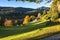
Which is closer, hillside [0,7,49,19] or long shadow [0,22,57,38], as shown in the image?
long shadow [0,22,57,38]

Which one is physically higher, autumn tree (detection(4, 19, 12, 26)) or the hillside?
the hillside

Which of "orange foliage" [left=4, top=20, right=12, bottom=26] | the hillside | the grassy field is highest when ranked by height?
the hillside

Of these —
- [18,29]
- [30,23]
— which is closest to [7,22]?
[18,29]

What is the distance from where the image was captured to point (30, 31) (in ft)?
10.3

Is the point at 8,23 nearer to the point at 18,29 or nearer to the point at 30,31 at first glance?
the point at 18,29

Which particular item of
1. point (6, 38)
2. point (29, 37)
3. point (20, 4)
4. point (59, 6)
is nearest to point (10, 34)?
point (6, 38)

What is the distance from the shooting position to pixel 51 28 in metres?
3.19

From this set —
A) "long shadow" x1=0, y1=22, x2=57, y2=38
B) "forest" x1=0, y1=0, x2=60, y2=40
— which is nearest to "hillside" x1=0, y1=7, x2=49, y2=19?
"forest" x1=0, y1=0, x2=60, y2=40

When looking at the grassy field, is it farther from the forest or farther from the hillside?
the hillside

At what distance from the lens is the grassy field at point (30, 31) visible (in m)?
3.01

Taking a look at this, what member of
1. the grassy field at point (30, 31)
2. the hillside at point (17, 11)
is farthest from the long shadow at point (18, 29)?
the hillside at point (17, 11)

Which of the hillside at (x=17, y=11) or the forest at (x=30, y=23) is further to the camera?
the hillside at (x=17, y=11)

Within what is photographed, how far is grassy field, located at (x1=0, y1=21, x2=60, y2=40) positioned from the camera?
3.01 meters

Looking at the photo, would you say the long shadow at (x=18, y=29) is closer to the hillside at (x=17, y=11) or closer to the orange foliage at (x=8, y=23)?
the orange foliage at (x=8, y=23)
